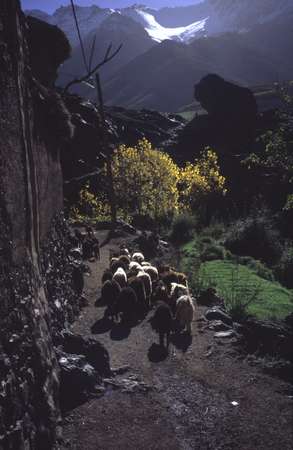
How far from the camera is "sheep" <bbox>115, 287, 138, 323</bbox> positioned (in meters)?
15.7

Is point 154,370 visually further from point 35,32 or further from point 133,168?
point 133,168

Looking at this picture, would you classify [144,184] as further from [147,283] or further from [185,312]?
[185,312]

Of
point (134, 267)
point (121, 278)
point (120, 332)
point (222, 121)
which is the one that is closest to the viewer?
point (120, 332)

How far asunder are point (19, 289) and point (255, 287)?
1582 centimetres

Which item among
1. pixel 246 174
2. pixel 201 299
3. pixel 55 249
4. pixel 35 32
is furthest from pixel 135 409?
pixel 246 174

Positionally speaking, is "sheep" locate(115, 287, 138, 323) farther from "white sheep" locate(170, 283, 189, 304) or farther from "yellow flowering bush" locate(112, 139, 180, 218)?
"yellow flowering bush" locate(112, 139, 180, 218)

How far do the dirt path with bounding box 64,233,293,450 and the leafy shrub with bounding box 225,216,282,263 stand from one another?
1823 centimetres

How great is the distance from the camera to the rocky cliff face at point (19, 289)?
25.4 ft

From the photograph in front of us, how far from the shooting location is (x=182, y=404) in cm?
1142

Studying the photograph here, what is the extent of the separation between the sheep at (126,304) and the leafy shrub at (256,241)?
1732cm

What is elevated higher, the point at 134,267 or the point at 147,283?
the point at 134,267

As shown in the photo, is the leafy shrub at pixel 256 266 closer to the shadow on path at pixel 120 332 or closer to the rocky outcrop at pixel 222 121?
the shadow on path at pixel 120 332

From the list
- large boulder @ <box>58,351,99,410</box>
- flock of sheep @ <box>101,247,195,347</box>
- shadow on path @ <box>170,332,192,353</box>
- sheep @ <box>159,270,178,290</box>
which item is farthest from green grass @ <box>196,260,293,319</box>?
large boulder @ <box>58,351,99,410</box>

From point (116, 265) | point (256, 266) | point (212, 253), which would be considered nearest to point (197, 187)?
point (212, 253)
